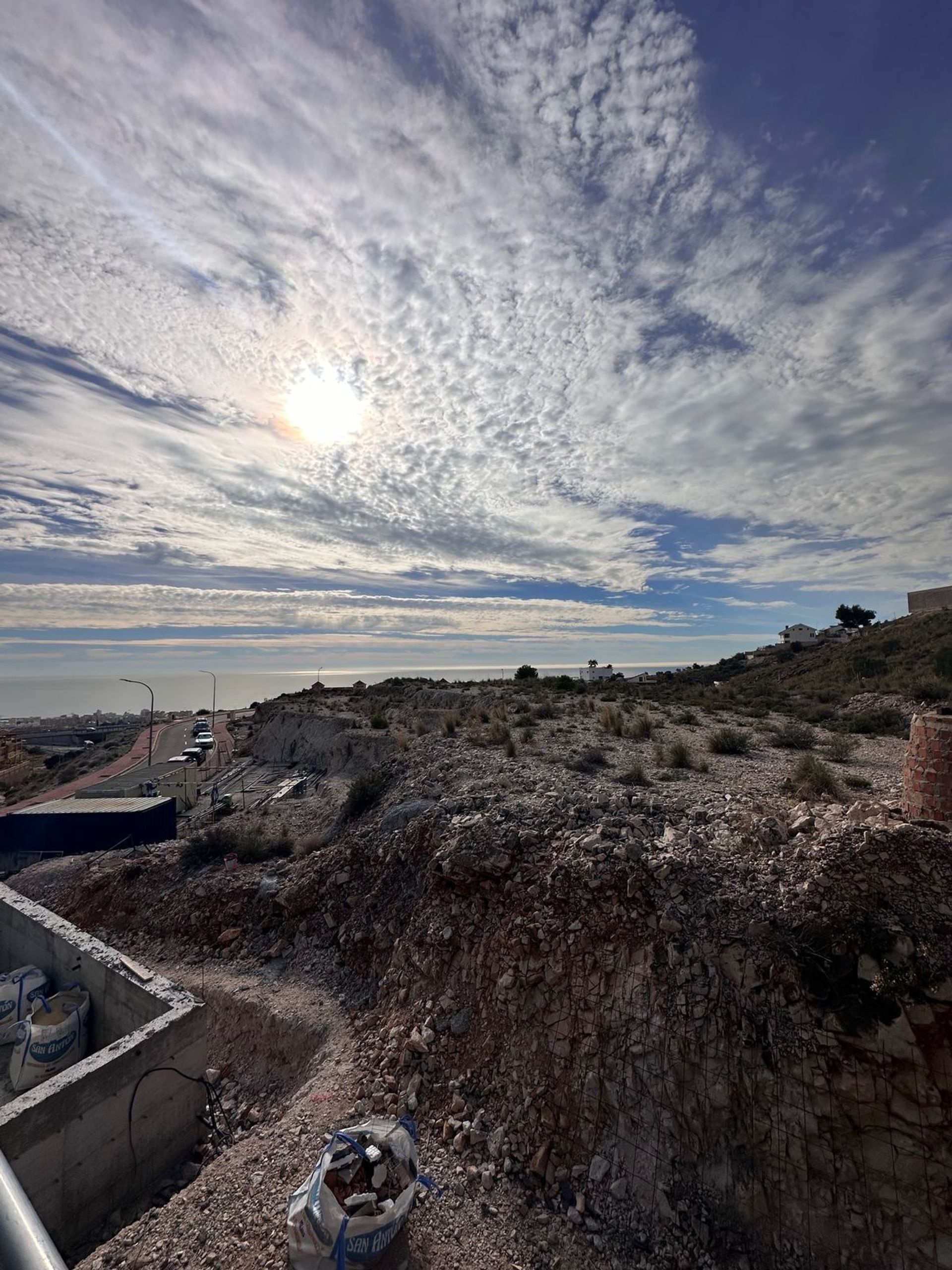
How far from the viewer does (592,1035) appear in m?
6.35

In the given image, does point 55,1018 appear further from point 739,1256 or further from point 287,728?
point 287,728

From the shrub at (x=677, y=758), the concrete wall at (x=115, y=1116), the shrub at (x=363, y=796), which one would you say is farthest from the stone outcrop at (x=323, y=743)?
the concrete wall at (x=115, y=1116)

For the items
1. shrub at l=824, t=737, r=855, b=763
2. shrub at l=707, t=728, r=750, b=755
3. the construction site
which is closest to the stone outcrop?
shrub at l=707, t=728, r=750, b=755

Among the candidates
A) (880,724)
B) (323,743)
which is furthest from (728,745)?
(323,743)

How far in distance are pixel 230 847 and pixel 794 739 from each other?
47.7 feet

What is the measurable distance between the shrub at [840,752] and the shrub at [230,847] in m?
13.0

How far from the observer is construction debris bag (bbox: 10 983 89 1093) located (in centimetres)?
827

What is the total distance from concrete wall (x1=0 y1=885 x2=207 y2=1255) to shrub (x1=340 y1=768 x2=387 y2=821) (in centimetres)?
620

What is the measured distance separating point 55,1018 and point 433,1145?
653cm

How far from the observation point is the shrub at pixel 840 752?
40.6 ft

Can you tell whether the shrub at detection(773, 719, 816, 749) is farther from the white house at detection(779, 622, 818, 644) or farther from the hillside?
the white house at detection(779, 622, 818, 644)

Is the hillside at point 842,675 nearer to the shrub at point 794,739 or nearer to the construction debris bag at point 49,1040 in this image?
the shrub at point 794,739

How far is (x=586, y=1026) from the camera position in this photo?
21.1 feet

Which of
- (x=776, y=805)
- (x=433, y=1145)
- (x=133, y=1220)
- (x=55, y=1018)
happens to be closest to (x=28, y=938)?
(x=55, y=1018)
